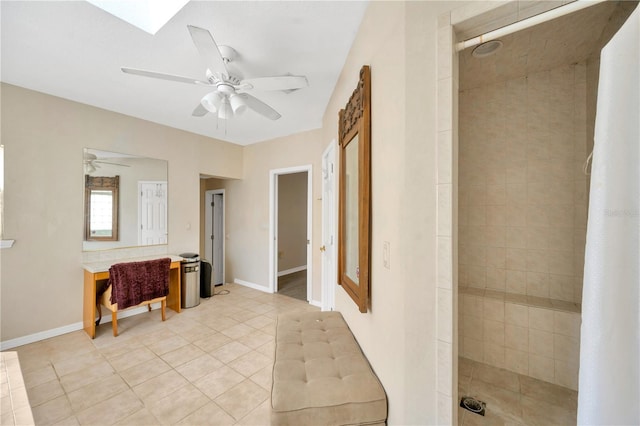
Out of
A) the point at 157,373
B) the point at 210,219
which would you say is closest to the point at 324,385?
the point at 157,373

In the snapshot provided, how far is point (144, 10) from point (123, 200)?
232 cm

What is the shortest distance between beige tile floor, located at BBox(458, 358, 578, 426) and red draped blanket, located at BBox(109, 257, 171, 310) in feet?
Result: 10.2

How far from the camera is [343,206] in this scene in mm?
2002

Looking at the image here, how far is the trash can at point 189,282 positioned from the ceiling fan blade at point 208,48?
2.65 meters

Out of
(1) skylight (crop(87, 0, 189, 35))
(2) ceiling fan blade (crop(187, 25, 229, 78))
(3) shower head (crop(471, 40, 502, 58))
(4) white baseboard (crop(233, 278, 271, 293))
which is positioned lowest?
(4) white baseboard (crop(233, 278, 271, 293))

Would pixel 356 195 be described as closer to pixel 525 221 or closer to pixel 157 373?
pixel 525 221

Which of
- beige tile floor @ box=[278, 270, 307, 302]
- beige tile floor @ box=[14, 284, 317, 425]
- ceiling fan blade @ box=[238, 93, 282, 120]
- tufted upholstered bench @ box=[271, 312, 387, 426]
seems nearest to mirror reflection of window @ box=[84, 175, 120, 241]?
beige tile floor @ box=[14, 284, 317, 425]

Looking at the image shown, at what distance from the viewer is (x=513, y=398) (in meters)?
1.48

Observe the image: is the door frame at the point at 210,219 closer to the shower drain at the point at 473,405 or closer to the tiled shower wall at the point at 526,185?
the tiled shower wall at the point at 526,185

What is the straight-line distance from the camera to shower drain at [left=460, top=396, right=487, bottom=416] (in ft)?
4.56

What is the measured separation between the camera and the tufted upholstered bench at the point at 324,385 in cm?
107

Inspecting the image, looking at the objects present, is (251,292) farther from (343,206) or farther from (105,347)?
(343,206)

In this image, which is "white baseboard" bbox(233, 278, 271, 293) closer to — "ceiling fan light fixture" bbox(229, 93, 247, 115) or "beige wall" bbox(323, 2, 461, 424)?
"ceiling fan light fixture" bbox(229, 93, 247, 115)

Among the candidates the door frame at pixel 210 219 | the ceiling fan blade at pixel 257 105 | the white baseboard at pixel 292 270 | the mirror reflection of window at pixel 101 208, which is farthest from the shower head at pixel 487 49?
the white baseboard at pixel 292 270
